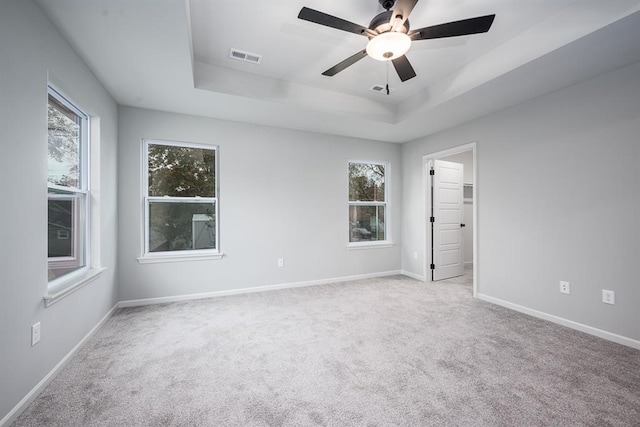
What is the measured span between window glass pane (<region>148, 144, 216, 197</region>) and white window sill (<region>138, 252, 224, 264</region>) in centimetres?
81

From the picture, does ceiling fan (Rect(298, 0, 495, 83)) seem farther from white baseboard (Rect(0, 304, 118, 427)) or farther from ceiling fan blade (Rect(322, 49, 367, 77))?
white baseboard (Rect(0, 304, 118, 427))

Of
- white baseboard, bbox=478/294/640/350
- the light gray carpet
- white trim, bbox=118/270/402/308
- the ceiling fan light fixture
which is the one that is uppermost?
the ceiling fan light fixture

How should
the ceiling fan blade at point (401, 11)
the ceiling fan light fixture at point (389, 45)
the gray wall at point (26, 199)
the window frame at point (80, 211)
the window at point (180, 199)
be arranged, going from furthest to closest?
the window at point (180, 199), the window frame at point (80, 211), the ceiling fan light fixture at point (389, 45), the ceiling fan blade at point (401, 11), the gray wall at point (26, 199)

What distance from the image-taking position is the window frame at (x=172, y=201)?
3.71 metres

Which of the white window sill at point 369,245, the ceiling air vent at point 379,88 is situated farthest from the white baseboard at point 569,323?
the ceiling air vent at point 379,88

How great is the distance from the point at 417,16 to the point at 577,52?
4.43ft

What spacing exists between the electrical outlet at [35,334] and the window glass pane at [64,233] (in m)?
0.54

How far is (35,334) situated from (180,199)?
2.21m

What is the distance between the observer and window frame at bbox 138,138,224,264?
3707 mm

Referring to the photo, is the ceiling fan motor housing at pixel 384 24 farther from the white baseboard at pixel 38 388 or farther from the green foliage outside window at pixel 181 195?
the white baseboard at pixel 38 388

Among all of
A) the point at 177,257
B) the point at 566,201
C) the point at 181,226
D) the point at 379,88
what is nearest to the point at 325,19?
the point at 379,88

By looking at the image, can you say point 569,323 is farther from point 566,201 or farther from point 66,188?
point 66,188

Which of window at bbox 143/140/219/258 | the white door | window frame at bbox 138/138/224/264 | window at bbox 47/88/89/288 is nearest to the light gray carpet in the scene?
window frame at bbox 138/138/224/264

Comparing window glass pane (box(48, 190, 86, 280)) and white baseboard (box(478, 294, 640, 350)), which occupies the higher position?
window glass pane (box(48, 190, 86, 280))
